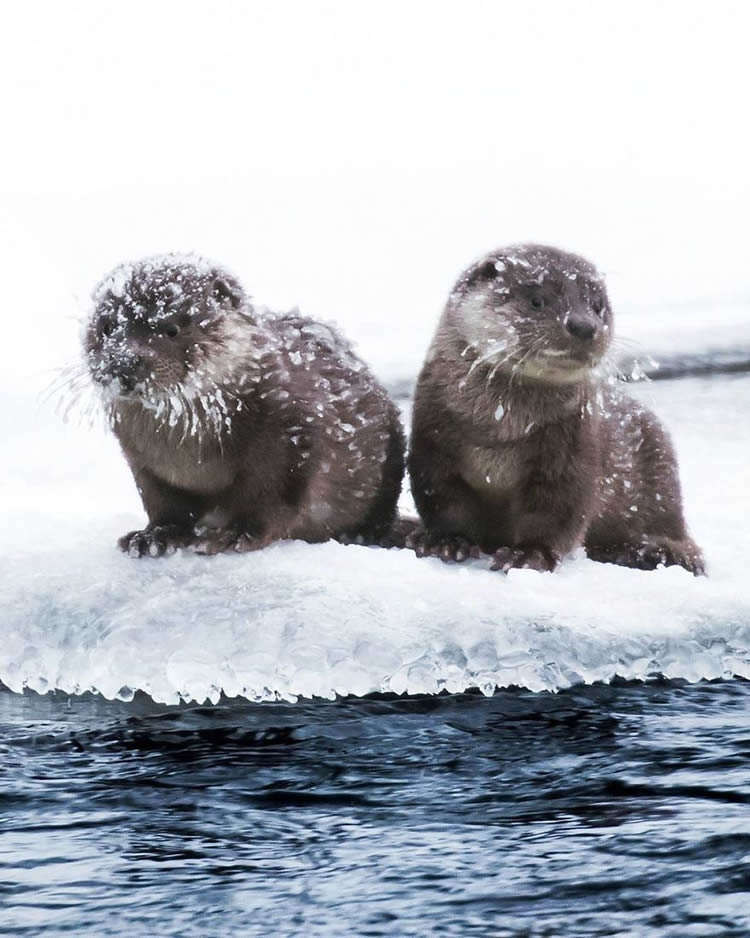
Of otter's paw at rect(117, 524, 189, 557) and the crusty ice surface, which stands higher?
otter's paw at rect(117, 524, 189, 557)

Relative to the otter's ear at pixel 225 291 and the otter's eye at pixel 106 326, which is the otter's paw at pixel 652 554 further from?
the otter's eye at pixel 106 326

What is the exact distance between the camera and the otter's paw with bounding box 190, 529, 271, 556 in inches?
140

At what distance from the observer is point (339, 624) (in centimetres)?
332

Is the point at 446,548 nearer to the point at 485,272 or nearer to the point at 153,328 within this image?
the point at 485,272

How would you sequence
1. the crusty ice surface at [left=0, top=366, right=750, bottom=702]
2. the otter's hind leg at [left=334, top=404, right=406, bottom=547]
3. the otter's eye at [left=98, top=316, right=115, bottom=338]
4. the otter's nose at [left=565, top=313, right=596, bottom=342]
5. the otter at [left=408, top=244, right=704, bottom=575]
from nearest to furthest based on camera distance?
the crusty ice surface at [left=0, top=366, right=750, bottom=702]
the otter's eye at [left=98, top=316, right=115, bottom=338]
the otter's nose at [left=565, top=313, right=596, bottom=342]
the otter at [left=408, top=244, right=704, bottom=575]
the otter's hind leg at [left=334, top=404, right=406, bottom=547]

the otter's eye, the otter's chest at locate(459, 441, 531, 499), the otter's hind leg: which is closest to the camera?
the otter's eye

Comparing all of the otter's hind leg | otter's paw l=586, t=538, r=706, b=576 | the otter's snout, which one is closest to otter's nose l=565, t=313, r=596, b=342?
the otter's hind leg

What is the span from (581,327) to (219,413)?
814mm

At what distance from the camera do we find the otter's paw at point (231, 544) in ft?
11.7

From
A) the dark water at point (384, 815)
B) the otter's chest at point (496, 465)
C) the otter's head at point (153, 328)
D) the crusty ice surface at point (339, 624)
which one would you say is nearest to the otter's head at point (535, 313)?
the otter's chest at point (496, 465)

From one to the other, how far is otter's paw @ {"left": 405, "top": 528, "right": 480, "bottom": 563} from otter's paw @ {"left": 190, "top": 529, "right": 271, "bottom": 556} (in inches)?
16.8

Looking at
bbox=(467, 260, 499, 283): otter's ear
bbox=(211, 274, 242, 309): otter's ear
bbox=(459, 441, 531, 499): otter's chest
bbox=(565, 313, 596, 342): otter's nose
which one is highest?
bbox=(467, 260, 499, 283): otter's ear

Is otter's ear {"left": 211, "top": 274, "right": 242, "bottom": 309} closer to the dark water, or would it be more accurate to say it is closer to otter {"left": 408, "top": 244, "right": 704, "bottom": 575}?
otter {"left": 408, "top": 244, "right": 704, "bottom": 575}

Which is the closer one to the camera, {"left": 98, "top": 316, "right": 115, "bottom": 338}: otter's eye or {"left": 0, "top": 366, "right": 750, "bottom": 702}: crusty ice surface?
{"left": 0, "top": 366, "right": 750, "bottom": 702}: crusty ice surface
